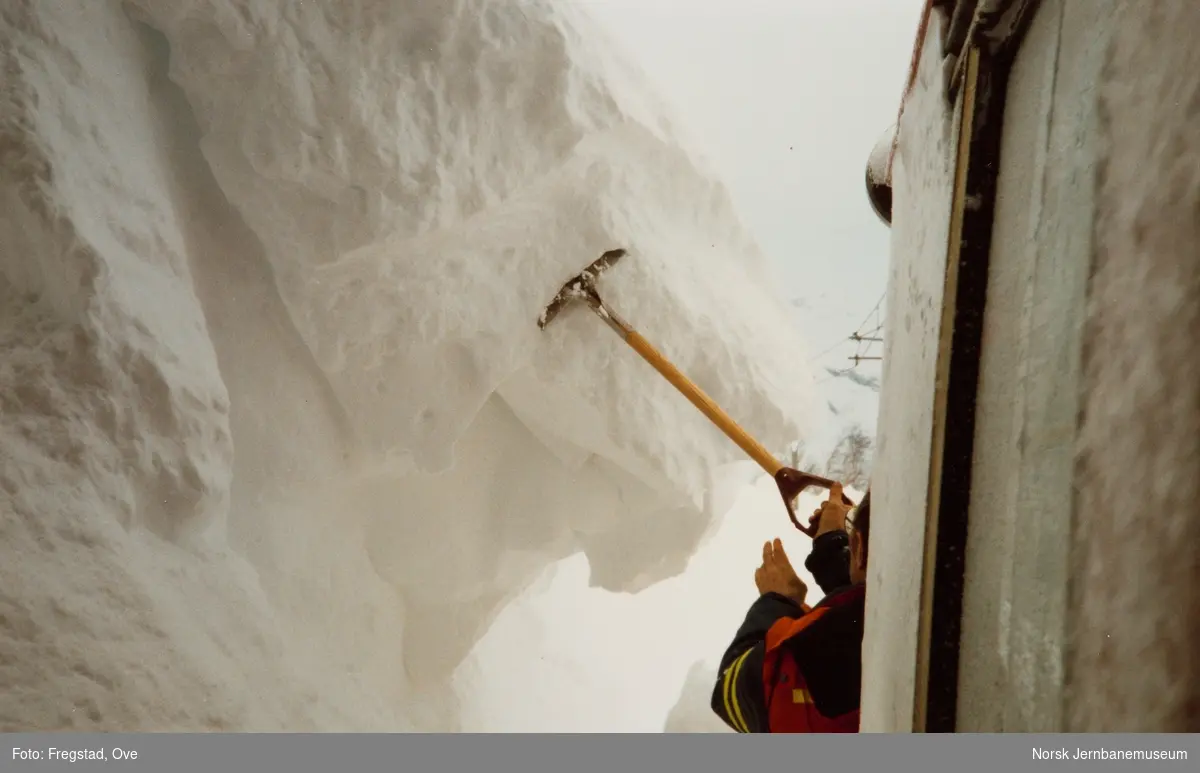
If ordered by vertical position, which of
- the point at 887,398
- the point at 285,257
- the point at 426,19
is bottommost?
the point at 887,398

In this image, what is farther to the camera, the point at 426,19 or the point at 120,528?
the point at 426,19

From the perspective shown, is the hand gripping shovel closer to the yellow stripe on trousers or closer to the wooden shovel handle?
the wooden shovel handle

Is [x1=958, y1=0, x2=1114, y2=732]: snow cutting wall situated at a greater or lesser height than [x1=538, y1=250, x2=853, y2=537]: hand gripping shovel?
lesser

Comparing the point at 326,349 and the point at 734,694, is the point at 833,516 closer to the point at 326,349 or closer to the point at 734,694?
the point at 734,694

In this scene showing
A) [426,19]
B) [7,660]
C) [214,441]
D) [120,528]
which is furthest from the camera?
[426,19]

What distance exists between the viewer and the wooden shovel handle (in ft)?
6.29

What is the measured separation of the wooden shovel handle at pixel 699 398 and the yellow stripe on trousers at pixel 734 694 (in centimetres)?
83

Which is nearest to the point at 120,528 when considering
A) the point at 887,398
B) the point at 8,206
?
the point at 8,206

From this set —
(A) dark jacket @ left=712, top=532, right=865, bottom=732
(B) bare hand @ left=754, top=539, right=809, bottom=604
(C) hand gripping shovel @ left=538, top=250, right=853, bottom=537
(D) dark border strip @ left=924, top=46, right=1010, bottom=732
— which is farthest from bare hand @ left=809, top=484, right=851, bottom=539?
(D) dark border strip @ left=924, top=46, right=1010, bottom=732

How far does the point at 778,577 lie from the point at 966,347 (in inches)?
31.0

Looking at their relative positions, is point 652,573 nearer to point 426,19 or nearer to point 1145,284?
point 426,19

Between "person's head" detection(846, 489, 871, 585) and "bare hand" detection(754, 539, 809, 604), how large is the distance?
19 centimetres

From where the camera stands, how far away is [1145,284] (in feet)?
1.38

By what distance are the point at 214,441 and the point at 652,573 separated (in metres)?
1.62
